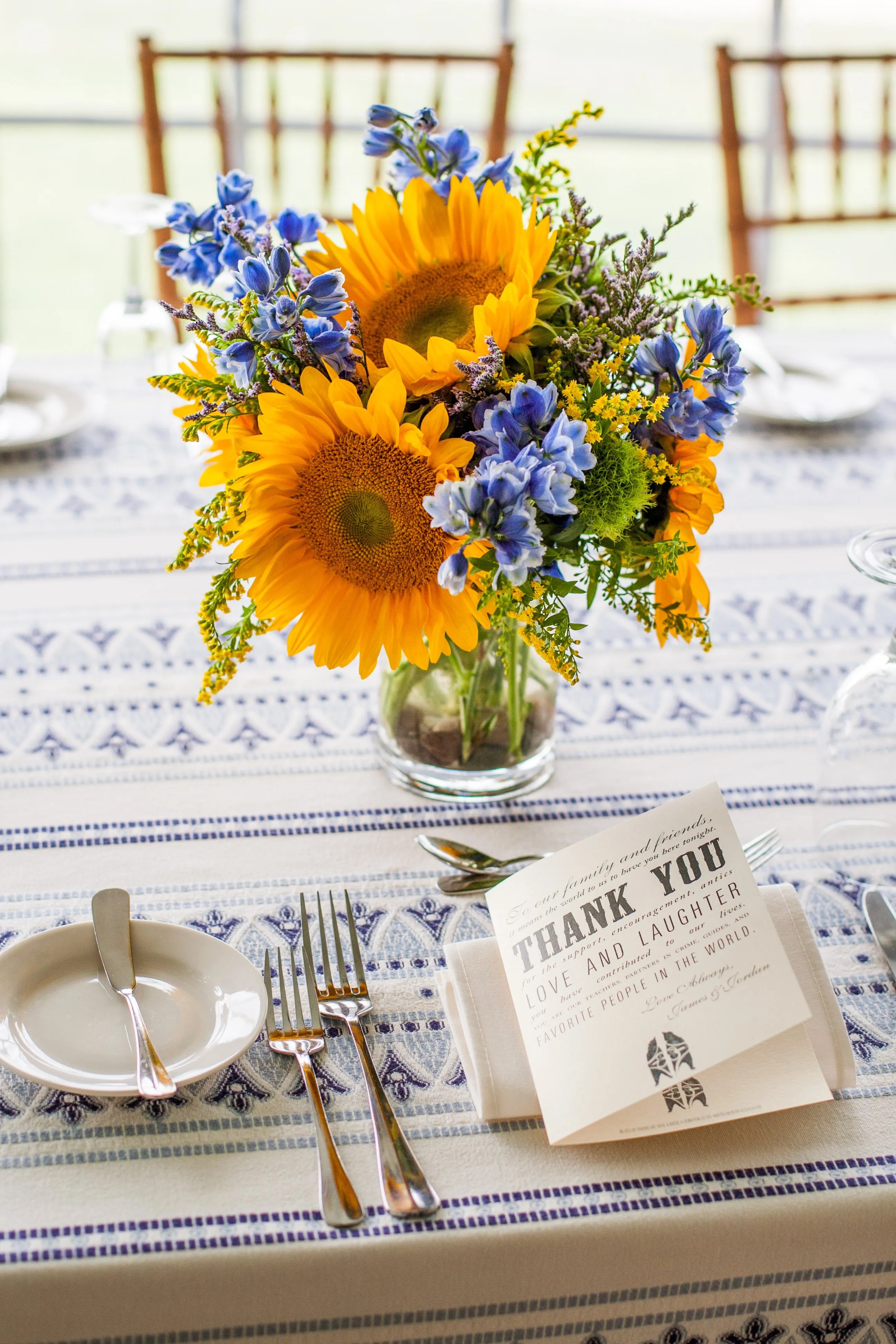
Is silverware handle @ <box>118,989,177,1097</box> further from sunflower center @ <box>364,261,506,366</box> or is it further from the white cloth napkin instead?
sunflower center @ <box>364,261,506,366</box>

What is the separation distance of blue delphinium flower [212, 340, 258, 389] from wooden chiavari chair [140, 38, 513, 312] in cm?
105

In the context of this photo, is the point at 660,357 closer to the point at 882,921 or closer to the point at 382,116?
the point at 382,116

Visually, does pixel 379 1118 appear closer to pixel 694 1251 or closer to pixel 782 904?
pixel 694 1251

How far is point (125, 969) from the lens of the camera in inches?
26.3

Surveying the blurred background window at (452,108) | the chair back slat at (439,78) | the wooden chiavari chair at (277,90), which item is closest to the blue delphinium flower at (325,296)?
the wooden chiavari chair at (277,90)

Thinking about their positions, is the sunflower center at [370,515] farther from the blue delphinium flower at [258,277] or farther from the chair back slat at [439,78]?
the chair back slat at [439,78]

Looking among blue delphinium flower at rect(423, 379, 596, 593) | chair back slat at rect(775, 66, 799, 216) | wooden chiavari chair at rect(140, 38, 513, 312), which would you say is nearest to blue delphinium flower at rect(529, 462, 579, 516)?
blue delphinium flower at rect(423, 379, 596, 593)

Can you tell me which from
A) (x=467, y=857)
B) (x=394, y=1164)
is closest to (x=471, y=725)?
(x=467, y=857)

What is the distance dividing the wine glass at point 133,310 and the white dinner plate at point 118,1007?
0.82 meters

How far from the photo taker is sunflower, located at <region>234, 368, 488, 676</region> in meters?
0.64

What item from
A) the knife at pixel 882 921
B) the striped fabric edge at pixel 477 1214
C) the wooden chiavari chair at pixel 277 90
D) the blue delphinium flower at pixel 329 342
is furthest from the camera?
the wooden chiavari chair at pixel 277 90

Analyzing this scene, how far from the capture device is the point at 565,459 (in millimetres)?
590

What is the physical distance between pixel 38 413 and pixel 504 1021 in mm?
987

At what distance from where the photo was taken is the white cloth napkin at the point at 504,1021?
61 cm
